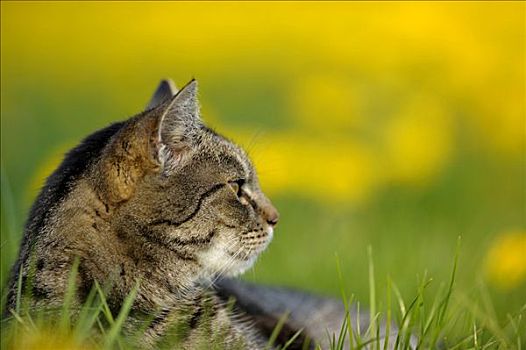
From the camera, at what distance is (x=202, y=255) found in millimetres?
3270

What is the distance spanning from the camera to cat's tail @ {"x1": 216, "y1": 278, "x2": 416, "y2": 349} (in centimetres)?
371

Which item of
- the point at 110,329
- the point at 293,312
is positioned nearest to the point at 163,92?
the point at 293,312

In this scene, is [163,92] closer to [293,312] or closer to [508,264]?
[293,312]

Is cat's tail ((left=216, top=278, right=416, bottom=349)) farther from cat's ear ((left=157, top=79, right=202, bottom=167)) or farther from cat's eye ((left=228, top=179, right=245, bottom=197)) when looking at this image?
cat's ear ((left=157, top=79, right=202, bottom=167))

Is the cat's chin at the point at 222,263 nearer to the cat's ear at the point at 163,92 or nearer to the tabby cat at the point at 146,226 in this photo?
the tabby cat at the point at 146,226

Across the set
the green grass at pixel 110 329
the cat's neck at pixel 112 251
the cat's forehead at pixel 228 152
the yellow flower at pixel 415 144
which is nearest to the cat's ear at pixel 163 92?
the cat's forehead at pixel 228 152

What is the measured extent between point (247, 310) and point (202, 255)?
1.93 ft

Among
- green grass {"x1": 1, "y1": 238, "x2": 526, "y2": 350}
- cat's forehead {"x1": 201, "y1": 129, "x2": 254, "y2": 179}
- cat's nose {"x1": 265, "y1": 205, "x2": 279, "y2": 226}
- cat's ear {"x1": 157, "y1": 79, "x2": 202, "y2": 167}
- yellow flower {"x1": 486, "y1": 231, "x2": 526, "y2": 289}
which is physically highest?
cat's ear {"x1": 157, "y1": 79, "x2": 202, "y2": 167}

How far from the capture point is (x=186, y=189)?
3270mm

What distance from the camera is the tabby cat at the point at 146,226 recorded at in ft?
10.1

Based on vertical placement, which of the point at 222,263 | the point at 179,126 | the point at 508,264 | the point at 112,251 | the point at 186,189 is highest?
the point at 179,126

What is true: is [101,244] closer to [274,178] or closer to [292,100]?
[274,178]

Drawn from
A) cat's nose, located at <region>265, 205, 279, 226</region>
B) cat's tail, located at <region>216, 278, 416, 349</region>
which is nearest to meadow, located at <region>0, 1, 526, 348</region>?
cat's tail, located at <region>216, 278, 416, 349</region>

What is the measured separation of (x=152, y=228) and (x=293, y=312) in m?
1.01
